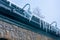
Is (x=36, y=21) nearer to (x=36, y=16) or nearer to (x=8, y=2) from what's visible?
(x=36, y=16)

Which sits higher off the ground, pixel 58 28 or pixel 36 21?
pixel 36 21

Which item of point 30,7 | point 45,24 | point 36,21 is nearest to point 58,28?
point 45,24

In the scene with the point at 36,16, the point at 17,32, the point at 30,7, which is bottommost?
the point at 17,32

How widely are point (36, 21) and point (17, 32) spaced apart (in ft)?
2.06

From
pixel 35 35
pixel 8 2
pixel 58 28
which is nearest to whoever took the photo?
pixel 8 2

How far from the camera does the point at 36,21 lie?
4.17 meters

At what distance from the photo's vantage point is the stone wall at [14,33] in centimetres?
352

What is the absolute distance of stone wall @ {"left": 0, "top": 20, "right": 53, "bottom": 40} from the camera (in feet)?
11.5

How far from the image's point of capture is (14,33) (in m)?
3.78

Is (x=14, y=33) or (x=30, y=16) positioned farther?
(x=30, y=16)

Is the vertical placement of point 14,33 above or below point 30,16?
below

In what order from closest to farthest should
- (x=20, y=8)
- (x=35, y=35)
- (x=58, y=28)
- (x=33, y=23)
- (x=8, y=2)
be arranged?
(x=8, y=2) < (x=20, y=8) < (x=33, y=23) < (x=35, y=35) < (x=58, y=28)

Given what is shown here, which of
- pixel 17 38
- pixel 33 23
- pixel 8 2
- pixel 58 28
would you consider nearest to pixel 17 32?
pixel 17 38

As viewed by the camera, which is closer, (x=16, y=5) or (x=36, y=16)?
(x=16, y=5)
